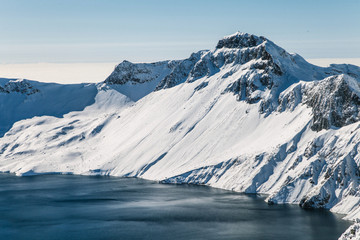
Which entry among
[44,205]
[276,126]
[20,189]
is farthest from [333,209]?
[20,189]

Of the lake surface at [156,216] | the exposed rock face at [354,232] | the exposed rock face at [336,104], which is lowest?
the lake surface at [156,216]

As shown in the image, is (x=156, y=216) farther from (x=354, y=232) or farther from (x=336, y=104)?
(x=336, y=104)

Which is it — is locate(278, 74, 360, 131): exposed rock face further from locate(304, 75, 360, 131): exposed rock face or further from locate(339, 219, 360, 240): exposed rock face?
locate(339, 219, 360, 240): exposed rock face

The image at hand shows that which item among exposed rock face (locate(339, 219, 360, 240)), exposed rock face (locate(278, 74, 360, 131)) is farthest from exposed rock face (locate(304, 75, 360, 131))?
exposed rock face (locate(339, 219, 360, 240))

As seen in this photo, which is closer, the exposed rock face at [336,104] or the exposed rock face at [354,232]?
the exposed rock face at [354,232]

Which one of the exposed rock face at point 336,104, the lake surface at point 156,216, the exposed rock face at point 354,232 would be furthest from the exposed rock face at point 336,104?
the exposed rock face at point 354,232

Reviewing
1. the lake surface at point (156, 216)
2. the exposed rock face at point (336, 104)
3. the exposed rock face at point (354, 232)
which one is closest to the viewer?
the exposed rock face at point (354, 232)

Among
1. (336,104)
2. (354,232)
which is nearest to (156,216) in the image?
(354,232)

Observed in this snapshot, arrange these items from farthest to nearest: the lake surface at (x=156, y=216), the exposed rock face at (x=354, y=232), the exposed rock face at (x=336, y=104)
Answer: the exposed rock face at (x=336, y=104), the lake surface at (x=156, y=216), the exposed rock face at (x=354, y=232)

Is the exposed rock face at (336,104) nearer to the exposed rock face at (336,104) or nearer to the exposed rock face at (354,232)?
the exposed rock face at (336,104)
